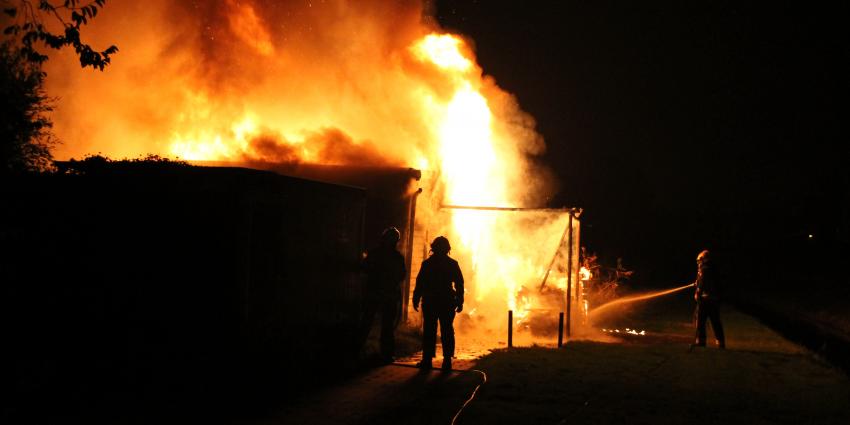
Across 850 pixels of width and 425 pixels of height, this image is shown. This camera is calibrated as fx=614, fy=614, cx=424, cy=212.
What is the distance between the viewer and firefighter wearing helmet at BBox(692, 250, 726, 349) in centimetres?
1252

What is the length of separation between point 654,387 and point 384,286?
4.11 metres

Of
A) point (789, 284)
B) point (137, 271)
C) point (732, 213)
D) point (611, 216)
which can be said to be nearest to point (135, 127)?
point (137, 271)

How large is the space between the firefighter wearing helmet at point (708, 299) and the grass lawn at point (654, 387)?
533 mm

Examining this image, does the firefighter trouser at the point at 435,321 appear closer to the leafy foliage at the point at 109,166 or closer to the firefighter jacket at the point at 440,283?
the firefighter jacket at the point at 440,283

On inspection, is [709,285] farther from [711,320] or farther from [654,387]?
[654,387]

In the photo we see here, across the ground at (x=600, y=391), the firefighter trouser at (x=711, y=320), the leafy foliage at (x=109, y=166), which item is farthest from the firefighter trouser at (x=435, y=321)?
the firefighter trouser at (x=711, y=320)

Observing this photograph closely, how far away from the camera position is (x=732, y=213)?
233ft

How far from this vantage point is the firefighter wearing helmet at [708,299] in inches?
493

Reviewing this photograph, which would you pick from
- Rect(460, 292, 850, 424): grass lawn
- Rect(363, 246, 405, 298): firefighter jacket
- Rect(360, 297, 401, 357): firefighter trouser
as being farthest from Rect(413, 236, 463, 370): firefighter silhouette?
Rect(460, 292, 850, 424): grass lawn

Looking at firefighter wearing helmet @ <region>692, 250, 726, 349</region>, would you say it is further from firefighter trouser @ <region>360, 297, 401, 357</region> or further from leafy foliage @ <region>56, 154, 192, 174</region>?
leafy foliage @ <region>56, 154, 192, 174</region>

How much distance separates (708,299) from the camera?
1255cm

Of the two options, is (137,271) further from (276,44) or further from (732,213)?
(732,213)

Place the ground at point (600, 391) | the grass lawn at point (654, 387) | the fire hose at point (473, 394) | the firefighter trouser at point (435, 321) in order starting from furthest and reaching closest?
the firefighter trouser at point (435, 321), the grass lawn at point (654, 387), the ground at point (600, 391), the fire hose at point (473, 394)

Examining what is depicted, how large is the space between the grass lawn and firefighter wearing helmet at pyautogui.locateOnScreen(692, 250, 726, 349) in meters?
0.53
